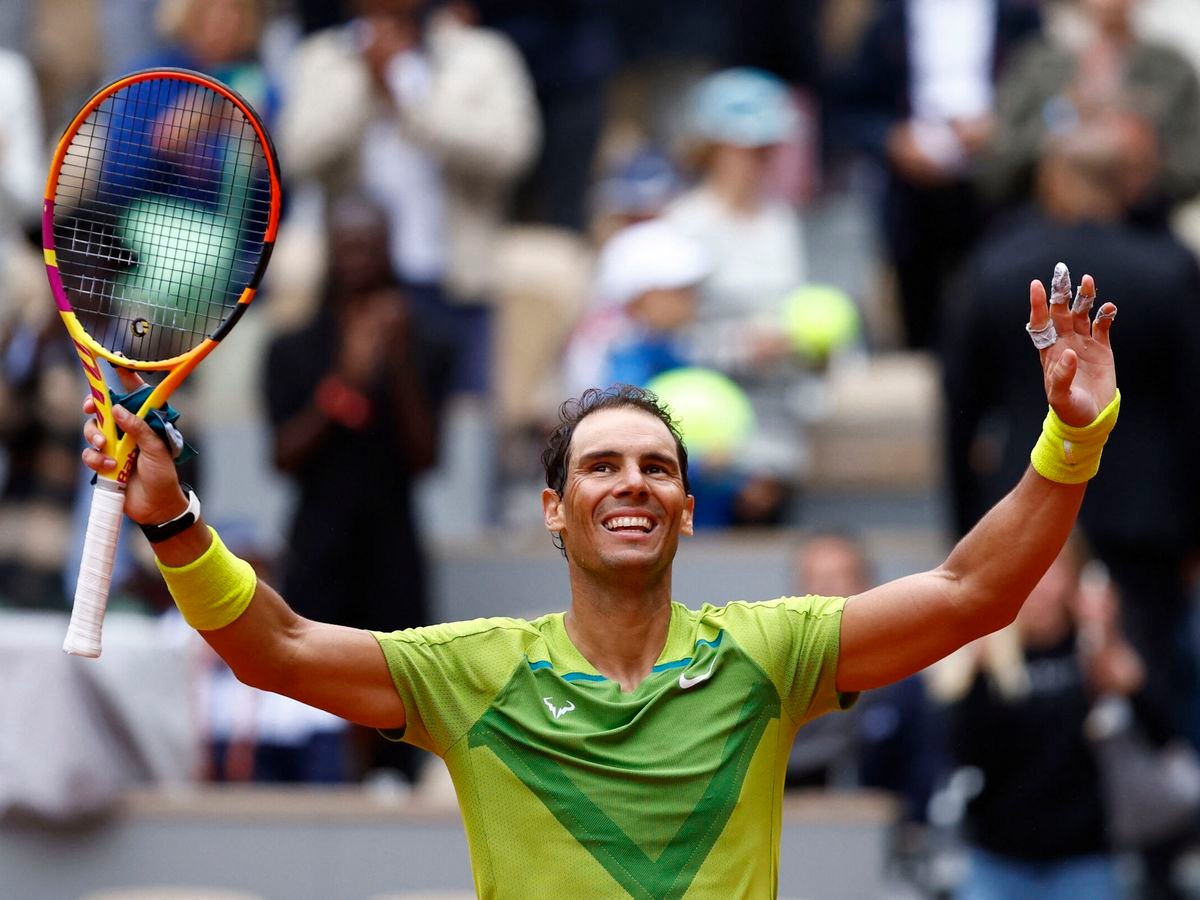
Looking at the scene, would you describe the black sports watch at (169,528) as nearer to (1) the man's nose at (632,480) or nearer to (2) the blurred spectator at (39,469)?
(1) the man's nose at (632,480)

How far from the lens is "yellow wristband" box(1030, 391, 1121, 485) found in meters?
4.24

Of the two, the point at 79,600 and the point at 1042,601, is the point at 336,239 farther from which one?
the point at 79,600

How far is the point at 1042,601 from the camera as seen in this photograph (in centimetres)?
761

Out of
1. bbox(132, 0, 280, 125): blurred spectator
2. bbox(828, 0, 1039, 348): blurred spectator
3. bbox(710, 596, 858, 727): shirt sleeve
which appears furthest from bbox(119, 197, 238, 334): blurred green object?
bbox(828, 0, 1039, 348): blurred spectator

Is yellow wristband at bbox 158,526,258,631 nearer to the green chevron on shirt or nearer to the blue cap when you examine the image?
the green chevron on shirt

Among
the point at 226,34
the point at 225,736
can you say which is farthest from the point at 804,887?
the point at 226,34

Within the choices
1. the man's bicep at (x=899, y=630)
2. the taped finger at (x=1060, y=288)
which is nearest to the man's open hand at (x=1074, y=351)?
the taped finger at (x=1060, y=288)

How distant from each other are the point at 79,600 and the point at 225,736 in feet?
14.3

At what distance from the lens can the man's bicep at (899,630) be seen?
435 centimetres

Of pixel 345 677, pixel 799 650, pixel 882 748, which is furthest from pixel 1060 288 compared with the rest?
pixel 882 748

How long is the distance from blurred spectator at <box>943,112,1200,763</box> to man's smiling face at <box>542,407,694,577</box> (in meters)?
3.91

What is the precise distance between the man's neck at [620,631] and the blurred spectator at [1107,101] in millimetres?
5118

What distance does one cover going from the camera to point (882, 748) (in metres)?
8.16

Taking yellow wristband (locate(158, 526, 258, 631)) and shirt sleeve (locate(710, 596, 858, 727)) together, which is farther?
shirt sleeve (locate(710, 596, 858, 727))
